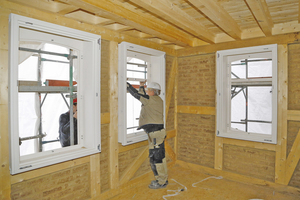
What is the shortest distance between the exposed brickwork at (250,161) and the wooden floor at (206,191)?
0.21 meters

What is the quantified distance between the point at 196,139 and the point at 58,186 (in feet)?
9.51

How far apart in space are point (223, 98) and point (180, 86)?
1.03 meters

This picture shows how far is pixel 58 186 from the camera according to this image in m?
2.66

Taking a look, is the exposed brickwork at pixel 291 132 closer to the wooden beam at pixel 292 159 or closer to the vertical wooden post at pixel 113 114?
the wooden beam at pixel 292 159

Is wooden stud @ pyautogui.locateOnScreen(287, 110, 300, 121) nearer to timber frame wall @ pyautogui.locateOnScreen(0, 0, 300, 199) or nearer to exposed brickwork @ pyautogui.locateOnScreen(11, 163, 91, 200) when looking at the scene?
timber frame wall @ pyautogui.locateOnScreen(0, 0, 300, 199)

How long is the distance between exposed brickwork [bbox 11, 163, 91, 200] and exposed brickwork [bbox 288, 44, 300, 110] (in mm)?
3467

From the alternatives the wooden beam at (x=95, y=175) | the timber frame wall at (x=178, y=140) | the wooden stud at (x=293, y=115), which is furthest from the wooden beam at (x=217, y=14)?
the wooden beam at (x=95, y=175)

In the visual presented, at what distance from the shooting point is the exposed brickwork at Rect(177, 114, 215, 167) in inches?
171

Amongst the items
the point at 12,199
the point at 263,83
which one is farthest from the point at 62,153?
the point at 263,83

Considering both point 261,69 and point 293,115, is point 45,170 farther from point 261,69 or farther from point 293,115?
point 261,69

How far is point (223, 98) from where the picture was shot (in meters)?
4.10

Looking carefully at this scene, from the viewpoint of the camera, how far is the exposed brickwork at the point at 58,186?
235 cm

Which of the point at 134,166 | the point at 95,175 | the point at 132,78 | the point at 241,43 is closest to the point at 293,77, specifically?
the point at 241,43

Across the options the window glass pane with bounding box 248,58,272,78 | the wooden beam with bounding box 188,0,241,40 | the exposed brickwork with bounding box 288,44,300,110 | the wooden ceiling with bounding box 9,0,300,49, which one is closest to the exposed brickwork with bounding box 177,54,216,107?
the wooden ceiling with bounding box 9,0,300,49
